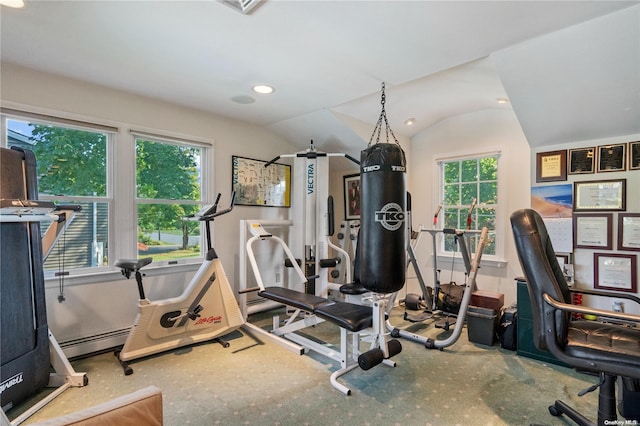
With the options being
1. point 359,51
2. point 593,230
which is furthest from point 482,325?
point 359,51

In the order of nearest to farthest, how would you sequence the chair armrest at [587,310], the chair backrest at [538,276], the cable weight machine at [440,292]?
1. the chair armrest at [587,310]
2. the chair backrest at [538,276]
3. the cable weight machine at [440,292]

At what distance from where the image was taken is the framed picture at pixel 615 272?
104 inches

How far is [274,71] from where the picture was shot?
265 cm

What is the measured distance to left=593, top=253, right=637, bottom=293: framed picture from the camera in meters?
2.65

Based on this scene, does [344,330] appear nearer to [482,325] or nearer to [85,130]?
[482,325]

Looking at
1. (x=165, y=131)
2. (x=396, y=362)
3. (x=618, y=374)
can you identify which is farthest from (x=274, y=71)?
(x=618, y=374)

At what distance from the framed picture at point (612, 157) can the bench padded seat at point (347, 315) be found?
2.37 m

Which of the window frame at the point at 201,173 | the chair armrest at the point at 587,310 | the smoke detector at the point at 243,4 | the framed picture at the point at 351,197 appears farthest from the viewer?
the framed picture at the point at 351,197

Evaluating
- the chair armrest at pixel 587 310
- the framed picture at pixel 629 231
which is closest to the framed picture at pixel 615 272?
the framed picture at pixel 629 231

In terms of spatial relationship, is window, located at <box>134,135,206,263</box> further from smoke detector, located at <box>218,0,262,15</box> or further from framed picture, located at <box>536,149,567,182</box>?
framed picture, located at <box>536,149,567,182</box>

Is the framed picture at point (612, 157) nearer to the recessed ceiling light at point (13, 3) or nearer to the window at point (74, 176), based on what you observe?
the recessed ceiling light at point (13, 3)

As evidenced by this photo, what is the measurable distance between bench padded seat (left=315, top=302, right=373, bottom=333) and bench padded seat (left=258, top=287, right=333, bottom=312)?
0.10m

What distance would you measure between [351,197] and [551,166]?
2.48m

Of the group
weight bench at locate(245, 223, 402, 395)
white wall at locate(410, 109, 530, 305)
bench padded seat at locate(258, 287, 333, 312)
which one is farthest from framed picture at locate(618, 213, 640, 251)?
bench padded seat at locate(258, 287, 333, 312)
